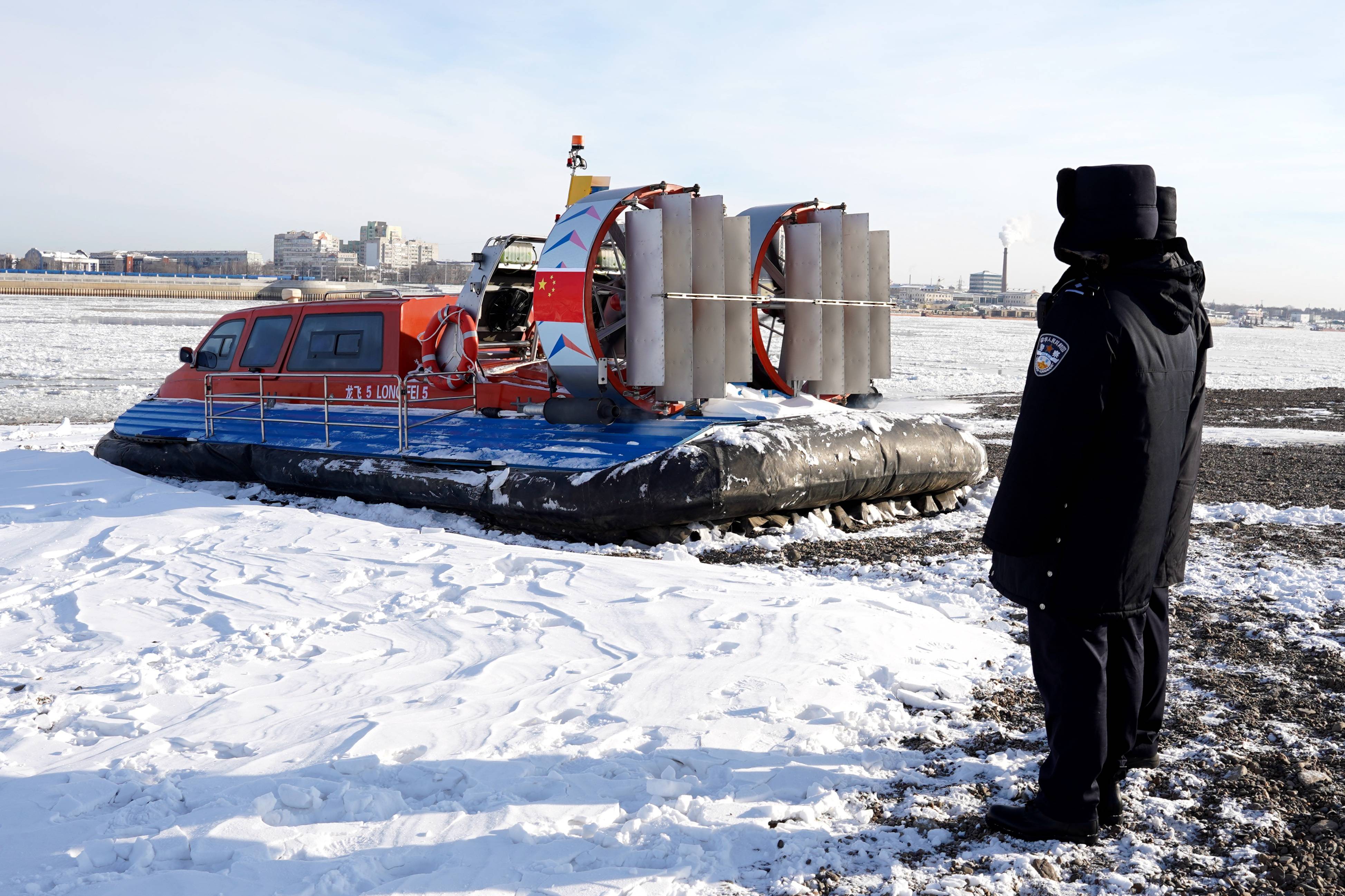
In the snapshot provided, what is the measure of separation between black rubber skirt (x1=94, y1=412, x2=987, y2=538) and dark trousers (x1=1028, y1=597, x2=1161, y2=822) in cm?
364

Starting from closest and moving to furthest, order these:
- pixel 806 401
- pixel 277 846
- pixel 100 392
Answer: pixel 277 846, pixel 806 401, pixel 100 392

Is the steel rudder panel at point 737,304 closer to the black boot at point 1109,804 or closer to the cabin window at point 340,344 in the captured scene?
the cabin window at point 340,344

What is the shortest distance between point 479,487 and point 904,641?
3.63 m

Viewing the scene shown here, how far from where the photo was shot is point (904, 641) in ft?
13.7

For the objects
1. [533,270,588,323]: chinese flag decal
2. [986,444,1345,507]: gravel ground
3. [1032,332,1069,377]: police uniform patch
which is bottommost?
[986,444,1345,507]: gravel ground

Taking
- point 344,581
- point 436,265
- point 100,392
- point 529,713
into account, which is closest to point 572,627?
point 529,713

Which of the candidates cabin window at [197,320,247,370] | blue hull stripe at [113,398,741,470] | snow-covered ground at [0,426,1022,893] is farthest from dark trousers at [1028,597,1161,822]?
cabin window at [197,320,247,370]

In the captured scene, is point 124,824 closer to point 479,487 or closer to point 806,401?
point 479,487

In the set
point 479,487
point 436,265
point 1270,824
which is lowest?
point 1270,824

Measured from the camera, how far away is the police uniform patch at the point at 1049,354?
2.54 m

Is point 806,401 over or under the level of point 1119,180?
under

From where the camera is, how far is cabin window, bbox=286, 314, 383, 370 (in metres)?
8.31

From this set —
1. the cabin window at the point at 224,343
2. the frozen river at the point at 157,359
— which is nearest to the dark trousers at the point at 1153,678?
the cabin window at the point at 224,343

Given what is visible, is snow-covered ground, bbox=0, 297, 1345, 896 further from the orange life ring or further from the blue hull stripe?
the orange life ring
